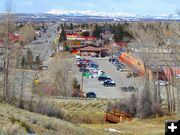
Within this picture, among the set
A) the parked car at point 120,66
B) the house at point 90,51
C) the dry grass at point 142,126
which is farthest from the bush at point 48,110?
the house at point 90,51

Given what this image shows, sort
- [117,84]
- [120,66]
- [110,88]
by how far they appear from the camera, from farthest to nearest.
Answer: [120,66], [117,84], [110,88]

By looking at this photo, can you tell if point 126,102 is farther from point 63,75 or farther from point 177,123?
point 177,123

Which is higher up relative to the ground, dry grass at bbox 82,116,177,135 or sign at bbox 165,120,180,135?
sign at bbox 165,120,180,135

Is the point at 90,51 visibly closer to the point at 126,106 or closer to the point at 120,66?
the point at 120,66

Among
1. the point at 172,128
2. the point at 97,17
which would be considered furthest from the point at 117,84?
the point at 97,17

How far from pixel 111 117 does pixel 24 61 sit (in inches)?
470

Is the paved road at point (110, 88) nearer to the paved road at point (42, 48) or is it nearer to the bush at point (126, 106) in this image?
the bush at point (126, 106)

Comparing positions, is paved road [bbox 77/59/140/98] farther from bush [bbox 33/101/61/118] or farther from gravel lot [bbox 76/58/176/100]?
bush [bbox 33/101/61/118]

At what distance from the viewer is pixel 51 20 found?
81312mm

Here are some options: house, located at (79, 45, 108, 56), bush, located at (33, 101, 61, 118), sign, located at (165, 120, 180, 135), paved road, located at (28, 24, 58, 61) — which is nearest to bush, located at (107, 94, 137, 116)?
bush, located at (33, 101, 61, 118)

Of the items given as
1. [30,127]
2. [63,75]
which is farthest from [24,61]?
[30,127]

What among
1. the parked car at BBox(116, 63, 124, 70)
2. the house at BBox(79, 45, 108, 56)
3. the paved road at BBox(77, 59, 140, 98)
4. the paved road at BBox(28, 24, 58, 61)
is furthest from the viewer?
Answer: the house at BBox(79, 45, 108, 56)

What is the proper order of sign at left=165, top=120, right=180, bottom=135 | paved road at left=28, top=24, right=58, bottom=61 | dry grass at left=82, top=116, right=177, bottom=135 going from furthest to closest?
1. paved road at left=28, top=24, right=58, bottom=61
2. dry grass at left=82, top=116, right=177, bottom=135
3. sign at left=165, top=120, right=180, bottom=135

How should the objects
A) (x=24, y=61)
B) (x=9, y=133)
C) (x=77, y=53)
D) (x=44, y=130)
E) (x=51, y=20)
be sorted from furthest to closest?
(x=51, y=20) → (x=77, y=53) → (x=24, y=61) → (x=44, y=130) → (x=9, y=133)
